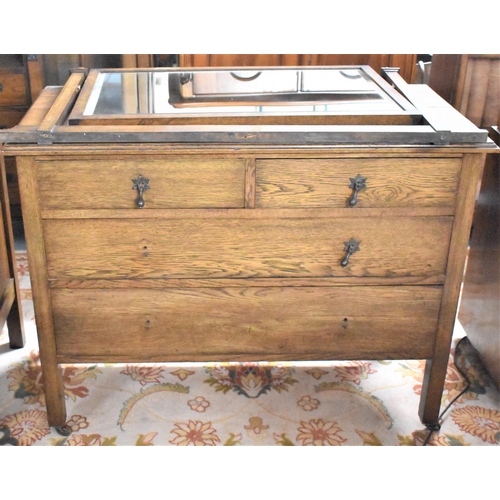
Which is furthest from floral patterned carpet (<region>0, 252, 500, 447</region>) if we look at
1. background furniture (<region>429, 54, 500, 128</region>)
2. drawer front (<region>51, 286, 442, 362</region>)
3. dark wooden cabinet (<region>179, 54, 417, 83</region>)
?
dark wooden cabinet (<region>179, 54, 417, 83</region>)

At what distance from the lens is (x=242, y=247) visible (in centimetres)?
141

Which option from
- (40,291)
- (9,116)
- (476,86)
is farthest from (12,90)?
(476,86)

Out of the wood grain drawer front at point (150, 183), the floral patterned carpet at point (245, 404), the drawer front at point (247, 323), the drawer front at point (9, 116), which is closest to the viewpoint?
the wood grain drawer front at point (150, 183)

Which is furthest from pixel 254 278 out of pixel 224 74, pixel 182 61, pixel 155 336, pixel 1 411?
pixel 182 61

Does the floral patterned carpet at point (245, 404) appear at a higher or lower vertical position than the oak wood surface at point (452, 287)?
lower

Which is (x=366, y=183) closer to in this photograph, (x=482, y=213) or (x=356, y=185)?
(x=356, y=185)

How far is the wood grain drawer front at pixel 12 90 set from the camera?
7.15 ft

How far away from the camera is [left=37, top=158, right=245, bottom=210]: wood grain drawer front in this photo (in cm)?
131

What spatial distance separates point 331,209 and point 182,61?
1386 mm

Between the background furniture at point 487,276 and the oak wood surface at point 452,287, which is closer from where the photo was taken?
the oak wood surface at point 452,287

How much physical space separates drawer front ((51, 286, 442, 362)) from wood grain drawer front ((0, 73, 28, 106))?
41.1 inches

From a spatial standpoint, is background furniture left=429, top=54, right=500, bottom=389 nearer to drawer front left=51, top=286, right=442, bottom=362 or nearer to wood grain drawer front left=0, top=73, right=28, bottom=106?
drawer front left=51, top=286, right=442, bottom=362

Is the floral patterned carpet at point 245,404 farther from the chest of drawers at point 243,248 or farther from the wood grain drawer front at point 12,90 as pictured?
the wood grain drawer front at point 12,90

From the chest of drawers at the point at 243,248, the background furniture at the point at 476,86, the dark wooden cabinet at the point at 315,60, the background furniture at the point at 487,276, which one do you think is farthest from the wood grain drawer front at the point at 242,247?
the dark wooden cabinet at the point at 315,60
